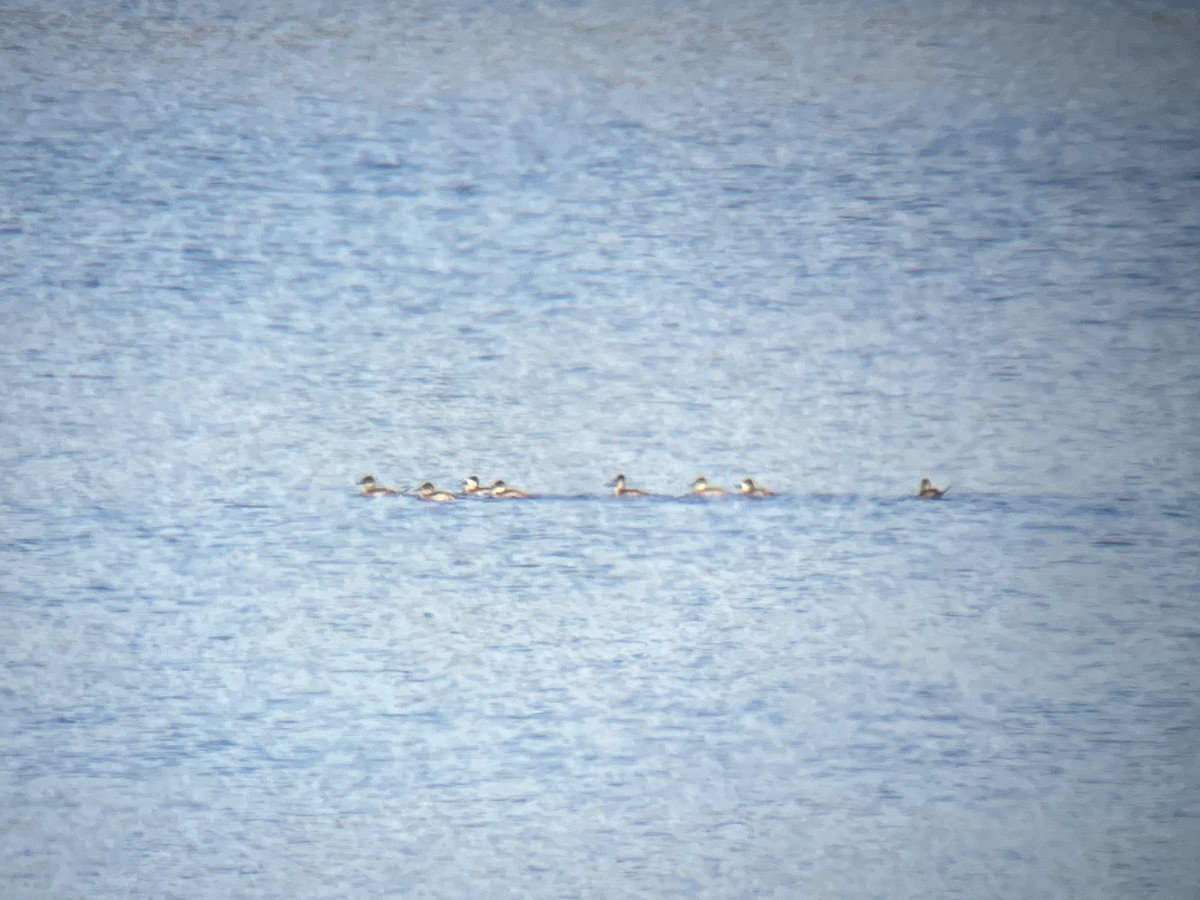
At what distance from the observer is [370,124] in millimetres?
1400

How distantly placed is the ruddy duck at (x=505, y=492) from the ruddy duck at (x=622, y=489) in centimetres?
9

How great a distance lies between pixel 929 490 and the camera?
4.65ft

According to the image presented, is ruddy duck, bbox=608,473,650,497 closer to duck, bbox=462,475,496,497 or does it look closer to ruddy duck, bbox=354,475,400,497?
duck, bbox=462,475,496,497

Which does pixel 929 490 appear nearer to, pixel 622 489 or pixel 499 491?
pixel 622 489

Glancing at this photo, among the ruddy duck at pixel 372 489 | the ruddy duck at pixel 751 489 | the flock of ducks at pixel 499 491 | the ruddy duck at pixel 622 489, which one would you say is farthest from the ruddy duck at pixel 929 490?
the ruddy duck at pixel 372 489

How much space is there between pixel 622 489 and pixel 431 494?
0.20 m

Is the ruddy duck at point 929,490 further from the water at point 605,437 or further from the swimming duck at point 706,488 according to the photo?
the swimming duck at point 706,488

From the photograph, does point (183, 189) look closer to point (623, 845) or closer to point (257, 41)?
point (257, 41)

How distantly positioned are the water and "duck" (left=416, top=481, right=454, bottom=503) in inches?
1.0

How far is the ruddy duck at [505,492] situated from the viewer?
4.70 feet

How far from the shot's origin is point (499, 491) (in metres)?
1.44

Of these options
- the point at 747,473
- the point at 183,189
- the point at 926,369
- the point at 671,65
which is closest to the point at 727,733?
the point at 747,473

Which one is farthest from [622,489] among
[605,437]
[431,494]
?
[431,494]

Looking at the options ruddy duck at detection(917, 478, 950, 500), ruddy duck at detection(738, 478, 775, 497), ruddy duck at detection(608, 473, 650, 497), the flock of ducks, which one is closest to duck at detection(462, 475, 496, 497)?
the flock of ducks
